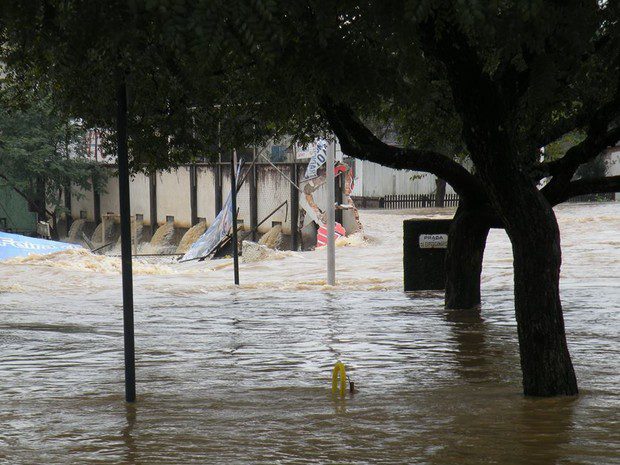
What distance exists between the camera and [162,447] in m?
7.49

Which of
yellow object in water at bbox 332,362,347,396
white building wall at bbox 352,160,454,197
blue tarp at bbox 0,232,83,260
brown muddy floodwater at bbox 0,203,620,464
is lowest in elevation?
brown muddy floodwater at bbox 0,203,620,464

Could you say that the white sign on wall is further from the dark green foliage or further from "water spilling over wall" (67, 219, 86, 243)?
"water spilling over wall" (67, 219, 86, 243)

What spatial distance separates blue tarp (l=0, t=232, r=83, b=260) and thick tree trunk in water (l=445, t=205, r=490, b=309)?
21923 mm

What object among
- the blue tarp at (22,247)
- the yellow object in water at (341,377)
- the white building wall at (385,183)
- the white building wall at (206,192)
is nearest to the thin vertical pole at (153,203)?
the white building wall at (206,192)

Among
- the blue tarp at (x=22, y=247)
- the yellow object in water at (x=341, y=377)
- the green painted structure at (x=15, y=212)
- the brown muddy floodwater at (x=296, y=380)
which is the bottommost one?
the brown muddy floodwater at (x=296, y=380)

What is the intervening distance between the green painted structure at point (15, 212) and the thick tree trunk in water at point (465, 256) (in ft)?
133

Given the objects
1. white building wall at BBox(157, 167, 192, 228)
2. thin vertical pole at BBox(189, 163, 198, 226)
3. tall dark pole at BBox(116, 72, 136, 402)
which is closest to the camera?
tall dark pole at BBox(116, 72, 136, 402)

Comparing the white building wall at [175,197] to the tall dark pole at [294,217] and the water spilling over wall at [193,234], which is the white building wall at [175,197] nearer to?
the water spilling over wall at [193,234]

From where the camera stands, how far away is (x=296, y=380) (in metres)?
10.4

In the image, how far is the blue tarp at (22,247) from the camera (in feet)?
117

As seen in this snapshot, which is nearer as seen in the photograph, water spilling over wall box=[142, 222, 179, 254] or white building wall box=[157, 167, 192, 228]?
white building wall box=[157, 167, 192, 228]

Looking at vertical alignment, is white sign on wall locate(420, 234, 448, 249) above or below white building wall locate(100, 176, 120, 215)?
below

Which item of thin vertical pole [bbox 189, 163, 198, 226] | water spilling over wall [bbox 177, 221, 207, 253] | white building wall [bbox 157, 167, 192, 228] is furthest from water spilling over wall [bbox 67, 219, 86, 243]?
water spilling over wall [bbox 177, 221, 207, 253]

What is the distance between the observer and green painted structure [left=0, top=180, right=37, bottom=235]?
54.2m
